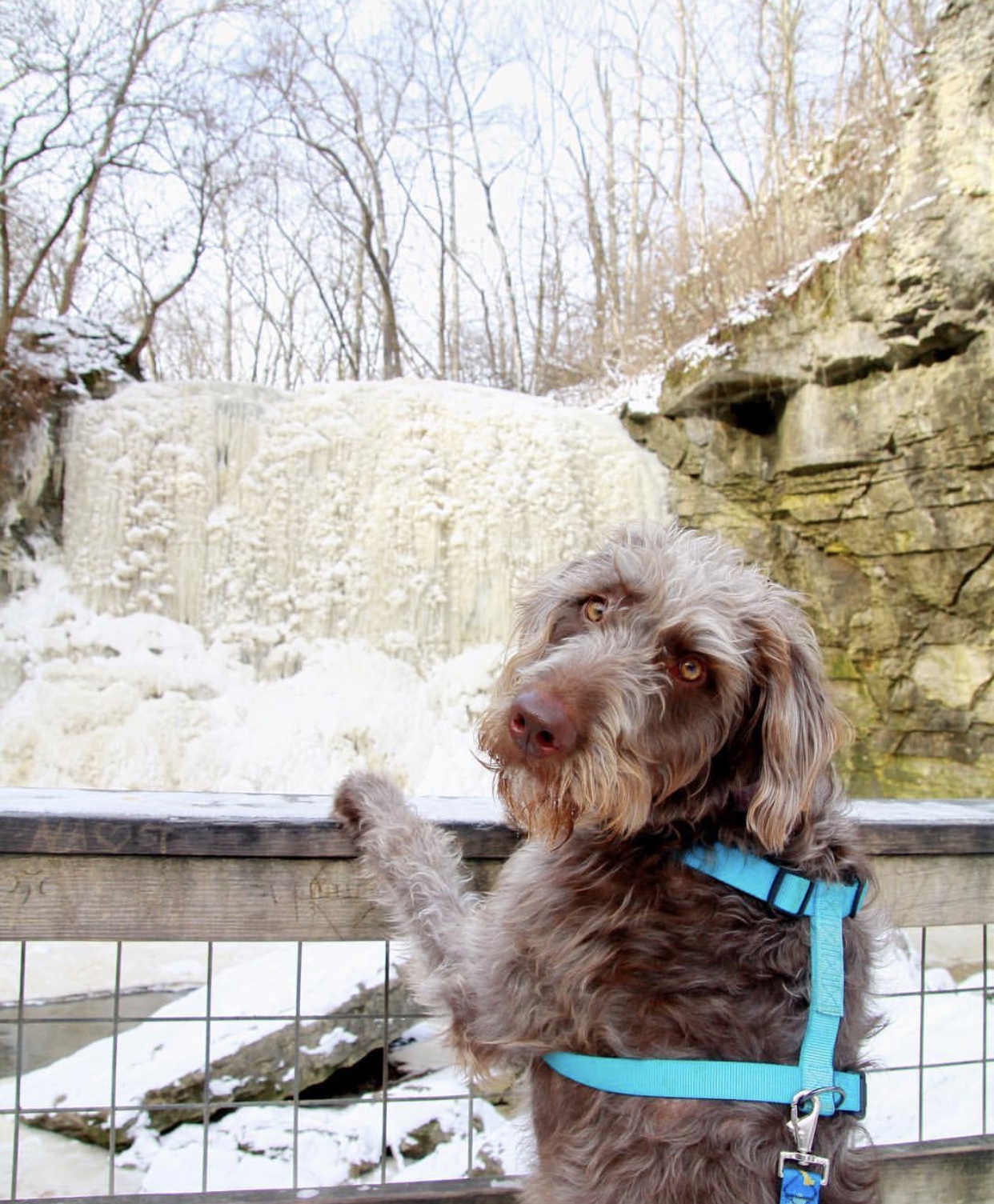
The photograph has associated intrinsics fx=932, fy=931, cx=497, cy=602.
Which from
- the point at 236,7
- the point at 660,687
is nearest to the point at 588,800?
the point at 660,687

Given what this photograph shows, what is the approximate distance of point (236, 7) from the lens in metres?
13.3

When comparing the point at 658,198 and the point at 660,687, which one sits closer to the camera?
the point at 660,687

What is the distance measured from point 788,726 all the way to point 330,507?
9973 mm

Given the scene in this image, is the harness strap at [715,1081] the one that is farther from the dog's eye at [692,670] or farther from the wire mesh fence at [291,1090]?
the wire mesh fence at [291,1090]

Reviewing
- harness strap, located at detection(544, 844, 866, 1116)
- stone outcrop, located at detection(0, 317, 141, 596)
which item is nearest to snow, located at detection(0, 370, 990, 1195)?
stone outcrop, located at detection(0, 317, 141, 596)

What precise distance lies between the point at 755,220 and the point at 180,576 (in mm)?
8202

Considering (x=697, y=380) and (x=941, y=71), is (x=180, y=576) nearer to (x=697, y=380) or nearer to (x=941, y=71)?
(x=697, y=380)

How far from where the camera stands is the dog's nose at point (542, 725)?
1.33 meters

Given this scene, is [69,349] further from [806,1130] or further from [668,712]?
[806,1130]

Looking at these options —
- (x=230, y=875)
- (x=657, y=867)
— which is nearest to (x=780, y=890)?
(x=657, y=867)

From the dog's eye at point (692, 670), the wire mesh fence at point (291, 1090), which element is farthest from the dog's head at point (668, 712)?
the wire mesh fence at point (291, 1090)

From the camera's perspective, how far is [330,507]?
11.0m

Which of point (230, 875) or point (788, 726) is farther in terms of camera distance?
point (230, 875)

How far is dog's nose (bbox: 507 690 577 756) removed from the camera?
1.33 m
